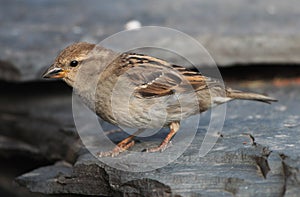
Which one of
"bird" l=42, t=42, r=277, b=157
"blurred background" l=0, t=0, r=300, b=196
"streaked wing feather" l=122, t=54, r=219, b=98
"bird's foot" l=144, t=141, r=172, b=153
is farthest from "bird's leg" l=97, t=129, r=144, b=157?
"streaked wing feather" l=122, t=54, r=219, b=98

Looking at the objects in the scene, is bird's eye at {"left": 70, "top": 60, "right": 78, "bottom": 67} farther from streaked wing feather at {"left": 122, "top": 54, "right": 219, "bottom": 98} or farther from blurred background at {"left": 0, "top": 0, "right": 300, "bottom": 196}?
blurred background at {"left": 0, "top": 0, "right": 300, "bottom": 196}

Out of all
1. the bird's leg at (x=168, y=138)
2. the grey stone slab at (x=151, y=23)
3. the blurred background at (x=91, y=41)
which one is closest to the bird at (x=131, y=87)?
the bird's leg at (x=168, y=138)

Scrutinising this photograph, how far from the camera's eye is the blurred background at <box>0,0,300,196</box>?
5.67m

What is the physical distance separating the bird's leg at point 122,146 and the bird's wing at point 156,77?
0.41 m

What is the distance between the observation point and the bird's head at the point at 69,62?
4992 millimetres

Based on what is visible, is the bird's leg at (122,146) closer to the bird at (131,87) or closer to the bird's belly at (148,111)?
the bird at (131,87)

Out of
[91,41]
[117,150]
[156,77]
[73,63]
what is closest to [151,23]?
[91,41]

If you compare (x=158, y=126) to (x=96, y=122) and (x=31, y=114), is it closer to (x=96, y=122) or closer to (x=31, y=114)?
(x=96, y=122)

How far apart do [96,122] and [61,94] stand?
1.27 metres

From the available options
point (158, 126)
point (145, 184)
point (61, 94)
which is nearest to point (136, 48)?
point (61, 94)

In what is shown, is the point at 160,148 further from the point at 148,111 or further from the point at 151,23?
the point at 151,23

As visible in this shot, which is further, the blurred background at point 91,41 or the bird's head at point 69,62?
the blurred background at point 91,41

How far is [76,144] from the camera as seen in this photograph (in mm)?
5730

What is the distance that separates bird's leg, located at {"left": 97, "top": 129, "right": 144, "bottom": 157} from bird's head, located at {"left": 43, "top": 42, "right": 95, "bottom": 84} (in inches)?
24.3
